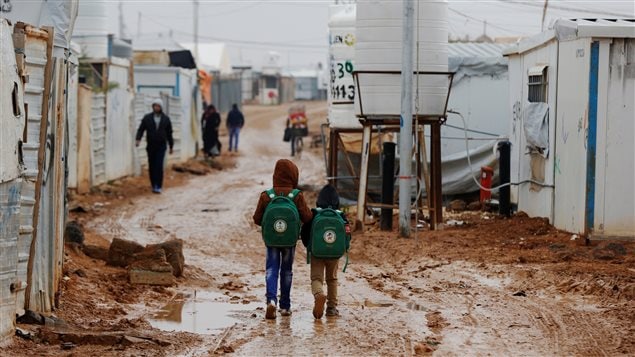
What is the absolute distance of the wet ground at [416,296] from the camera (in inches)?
353

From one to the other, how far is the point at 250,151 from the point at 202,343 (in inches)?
1333

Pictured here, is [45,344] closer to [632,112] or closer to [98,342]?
[98,342]

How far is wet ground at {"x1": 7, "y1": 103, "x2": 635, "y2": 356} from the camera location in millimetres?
8977

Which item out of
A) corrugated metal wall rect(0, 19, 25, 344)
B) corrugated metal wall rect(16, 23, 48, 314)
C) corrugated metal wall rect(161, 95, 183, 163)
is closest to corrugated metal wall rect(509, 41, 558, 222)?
corrugated metal wall rect(16, 23, 48, 314)

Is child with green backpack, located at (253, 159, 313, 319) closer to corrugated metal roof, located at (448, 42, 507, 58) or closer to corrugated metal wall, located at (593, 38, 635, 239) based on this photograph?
corrugated metal wall, located at (593, 38, 635, 239)

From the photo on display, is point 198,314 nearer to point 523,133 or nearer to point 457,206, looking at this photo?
point 523,133

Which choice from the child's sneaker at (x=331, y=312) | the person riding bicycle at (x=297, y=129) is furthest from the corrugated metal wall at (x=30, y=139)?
the person riding bicycle at (x=297, y=129)

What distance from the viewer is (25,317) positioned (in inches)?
351

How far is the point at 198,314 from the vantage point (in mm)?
10570

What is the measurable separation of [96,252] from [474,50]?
12785 millimetres

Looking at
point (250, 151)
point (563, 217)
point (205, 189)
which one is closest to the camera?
point (563, 217)

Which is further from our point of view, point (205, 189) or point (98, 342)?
point (205, 189)

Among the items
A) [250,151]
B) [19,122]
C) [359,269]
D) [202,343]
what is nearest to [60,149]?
[19,122]

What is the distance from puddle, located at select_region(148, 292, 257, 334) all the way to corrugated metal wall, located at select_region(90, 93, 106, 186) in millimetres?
11831
